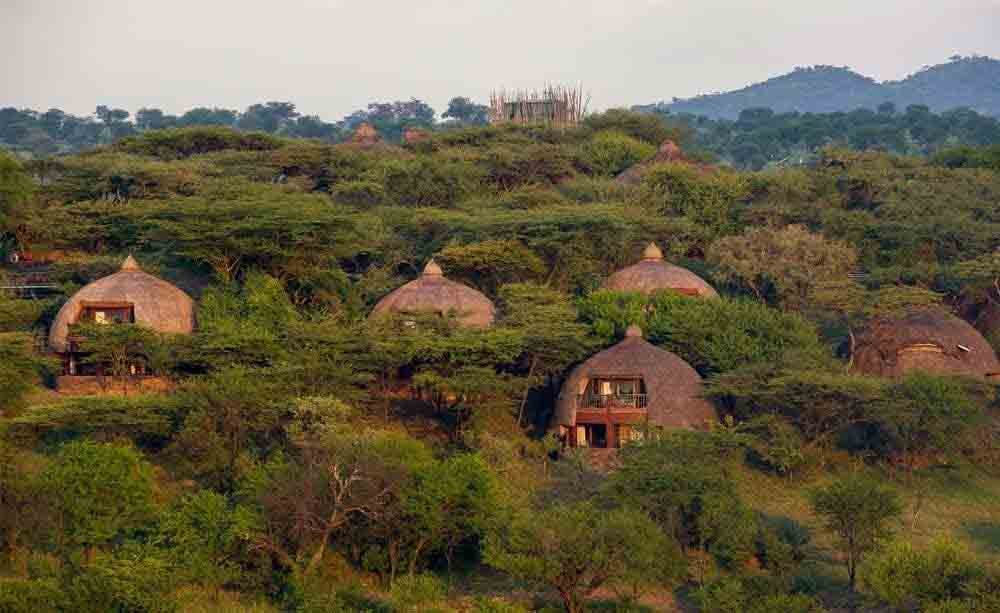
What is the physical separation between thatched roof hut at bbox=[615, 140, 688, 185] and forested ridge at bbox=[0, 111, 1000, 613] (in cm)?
492

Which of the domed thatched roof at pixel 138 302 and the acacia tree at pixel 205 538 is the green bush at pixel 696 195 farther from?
the acacia tree at pixel 205 538

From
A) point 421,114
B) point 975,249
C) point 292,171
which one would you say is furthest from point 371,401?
point 421,114

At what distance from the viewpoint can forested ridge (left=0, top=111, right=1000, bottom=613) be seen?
26500mm

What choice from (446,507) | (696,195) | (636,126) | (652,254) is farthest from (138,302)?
(636,126)

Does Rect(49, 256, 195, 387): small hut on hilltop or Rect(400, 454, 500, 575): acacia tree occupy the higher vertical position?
Rect(49, 256, 195, 387): small hut on hilltop

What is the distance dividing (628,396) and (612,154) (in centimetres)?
2785

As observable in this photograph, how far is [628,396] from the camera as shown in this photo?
3362cm

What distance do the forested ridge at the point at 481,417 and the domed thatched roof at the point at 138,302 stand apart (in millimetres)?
621

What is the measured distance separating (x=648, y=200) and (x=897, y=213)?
7128 mm

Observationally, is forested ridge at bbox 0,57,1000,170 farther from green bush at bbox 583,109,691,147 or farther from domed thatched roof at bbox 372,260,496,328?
domed thatched roof at bbox 372,260,496,328

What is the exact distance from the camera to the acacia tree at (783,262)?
130 ft

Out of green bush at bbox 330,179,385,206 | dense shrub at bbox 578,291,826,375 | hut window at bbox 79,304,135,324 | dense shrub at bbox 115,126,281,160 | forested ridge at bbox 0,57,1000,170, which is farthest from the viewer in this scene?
forested ridge at bbox 0,57,1000,170

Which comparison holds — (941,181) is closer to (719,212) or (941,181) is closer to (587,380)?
(719,212)

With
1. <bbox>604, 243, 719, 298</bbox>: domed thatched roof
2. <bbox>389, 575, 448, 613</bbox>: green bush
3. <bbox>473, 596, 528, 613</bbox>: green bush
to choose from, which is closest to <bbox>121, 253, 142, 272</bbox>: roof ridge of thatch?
<bbox>604, 243, 719, 298</bbox>: domed thatched roof
